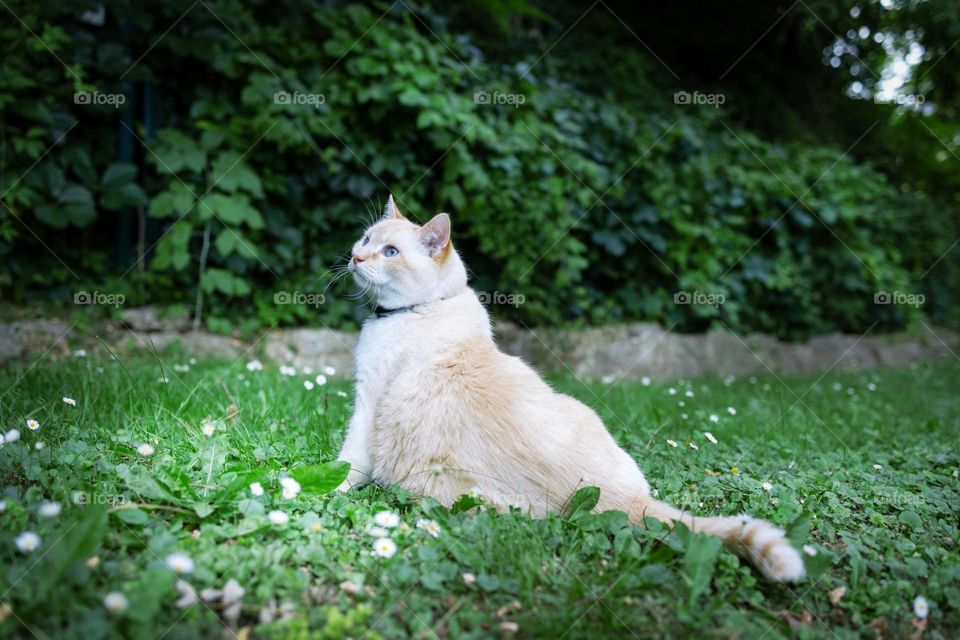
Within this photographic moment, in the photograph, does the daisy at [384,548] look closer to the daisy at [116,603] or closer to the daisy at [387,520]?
the daisy at [387,520]

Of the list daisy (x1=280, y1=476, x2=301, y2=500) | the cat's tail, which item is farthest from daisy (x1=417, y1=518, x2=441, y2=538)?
the cat's tail

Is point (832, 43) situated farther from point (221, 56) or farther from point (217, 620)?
point (217, 620)

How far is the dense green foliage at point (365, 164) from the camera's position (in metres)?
5.05

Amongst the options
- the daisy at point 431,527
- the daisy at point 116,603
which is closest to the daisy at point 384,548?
the daisy at point 431,527

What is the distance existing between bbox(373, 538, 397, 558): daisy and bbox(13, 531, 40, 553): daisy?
2.99 feet

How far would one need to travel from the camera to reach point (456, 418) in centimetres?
240

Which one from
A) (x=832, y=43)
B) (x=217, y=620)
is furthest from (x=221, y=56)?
(x=832, y=43)

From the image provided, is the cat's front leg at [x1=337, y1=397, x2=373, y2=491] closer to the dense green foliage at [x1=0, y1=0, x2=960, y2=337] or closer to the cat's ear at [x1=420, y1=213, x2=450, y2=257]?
the cat's ear at [x1=420, y1=213, x2=450, y2=257]

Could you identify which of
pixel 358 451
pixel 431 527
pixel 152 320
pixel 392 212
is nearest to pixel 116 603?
pixel 431 527

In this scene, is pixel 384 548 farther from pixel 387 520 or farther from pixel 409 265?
pixel 409 265

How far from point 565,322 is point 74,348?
4.16 metres

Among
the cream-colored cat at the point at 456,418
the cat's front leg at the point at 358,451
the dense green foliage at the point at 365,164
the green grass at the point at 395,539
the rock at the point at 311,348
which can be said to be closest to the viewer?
the green grass at the point at 395,539

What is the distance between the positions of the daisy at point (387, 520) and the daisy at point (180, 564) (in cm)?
57

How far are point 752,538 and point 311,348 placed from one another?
4215mm
